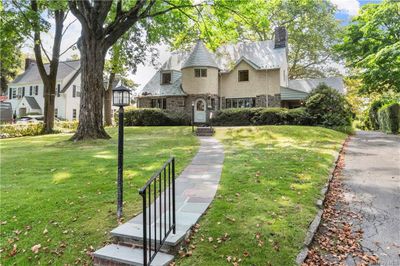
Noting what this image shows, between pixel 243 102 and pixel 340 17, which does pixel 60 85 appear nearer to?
pixel 243 102

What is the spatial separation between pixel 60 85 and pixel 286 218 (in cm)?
3837

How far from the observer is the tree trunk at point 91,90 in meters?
14.7

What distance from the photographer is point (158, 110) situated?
2512cm

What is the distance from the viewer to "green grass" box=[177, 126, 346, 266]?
14.3ft

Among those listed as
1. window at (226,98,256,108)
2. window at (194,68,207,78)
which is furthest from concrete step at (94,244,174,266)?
window at (226,98,256,108)

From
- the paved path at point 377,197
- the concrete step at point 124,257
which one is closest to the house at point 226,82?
the paved path at point 377,197

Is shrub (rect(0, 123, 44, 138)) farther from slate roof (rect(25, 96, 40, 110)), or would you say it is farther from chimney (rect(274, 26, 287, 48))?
chimney (rect(274, 26, 287, 48))

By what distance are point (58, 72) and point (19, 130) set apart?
19.9 m

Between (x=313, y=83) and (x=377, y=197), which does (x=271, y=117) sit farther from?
(x=377, y=197)

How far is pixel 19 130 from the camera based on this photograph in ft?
72.6

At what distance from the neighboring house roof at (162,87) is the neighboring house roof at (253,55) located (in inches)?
160

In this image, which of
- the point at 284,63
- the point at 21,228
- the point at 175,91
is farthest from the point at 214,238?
the point at 284,63

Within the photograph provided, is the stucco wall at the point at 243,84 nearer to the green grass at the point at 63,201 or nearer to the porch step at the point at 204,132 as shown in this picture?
the porch step at the point at 204,132

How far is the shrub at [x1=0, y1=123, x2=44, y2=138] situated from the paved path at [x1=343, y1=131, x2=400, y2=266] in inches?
799
